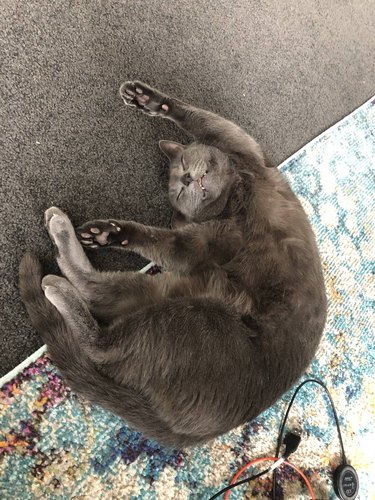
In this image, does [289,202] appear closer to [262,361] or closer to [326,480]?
[262,361]

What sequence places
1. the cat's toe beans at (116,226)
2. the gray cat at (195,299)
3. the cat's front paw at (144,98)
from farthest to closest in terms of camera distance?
the cat's front paw at (144,98), the cat's toe beans at (116,226), the gray cat at (195,299)

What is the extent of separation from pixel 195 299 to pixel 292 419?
0.68m

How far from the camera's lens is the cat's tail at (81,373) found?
100 centimetres

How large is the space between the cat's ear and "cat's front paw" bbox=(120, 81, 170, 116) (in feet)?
0.32

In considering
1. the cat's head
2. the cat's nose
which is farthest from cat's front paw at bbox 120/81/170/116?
the cat's nose

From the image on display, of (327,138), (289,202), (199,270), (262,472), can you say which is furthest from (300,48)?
(262,472)

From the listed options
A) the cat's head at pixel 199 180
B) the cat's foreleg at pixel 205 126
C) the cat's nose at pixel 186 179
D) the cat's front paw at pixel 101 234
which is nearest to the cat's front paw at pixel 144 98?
the cat's foreleg at pixel 205 126

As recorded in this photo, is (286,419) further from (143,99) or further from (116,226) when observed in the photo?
(143,99)

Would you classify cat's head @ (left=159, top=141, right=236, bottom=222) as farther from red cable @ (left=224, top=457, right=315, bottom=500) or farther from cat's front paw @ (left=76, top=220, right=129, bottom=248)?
red cable @ (left=224, top=457, right=315, bottom=500)

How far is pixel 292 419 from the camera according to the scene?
58.5 inches

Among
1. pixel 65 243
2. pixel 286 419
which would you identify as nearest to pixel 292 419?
pixel 286 419

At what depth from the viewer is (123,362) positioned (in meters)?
1.01

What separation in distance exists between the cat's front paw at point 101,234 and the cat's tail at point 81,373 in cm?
17

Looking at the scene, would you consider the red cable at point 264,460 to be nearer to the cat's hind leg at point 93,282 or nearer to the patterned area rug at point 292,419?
the patterned area rug at point 292,419
